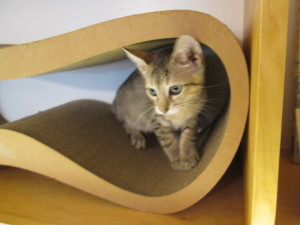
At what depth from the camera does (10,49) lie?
0.70m

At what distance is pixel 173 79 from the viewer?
87 centimetres

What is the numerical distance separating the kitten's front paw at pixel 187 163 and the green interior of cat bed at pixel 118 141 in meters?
0.02

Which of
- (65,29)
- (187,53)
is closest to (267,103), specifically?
(187,53)

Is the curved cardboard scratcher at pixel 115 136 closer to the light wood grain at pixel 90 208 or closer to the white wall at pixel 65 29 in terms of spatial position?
the light wood grain at pixel 90 208

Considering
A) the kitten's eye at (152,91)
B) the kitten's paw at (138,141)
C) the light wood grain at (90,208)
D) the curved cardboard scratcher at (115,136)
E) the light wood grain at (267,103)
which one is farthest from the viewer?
the kitten's paw at (138,141)

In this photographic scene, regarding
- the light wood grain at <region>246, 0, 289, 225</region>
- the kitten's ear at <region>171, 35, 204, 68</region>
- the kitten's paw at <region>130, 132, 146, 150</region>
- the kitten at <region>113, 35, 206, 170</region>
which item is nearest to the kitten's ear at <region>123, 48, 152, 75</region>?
the kitten at <region>113, 35, 206, 170</region>

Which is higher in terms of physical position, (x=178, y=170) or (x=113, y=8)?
(x=113, y=8)

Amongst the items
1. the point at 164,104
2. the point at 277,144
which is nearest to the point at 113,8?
the point at 164,104

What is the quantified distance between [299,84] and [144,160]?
62 cm

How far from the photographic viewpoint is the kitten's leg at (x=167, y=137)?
0.98 m

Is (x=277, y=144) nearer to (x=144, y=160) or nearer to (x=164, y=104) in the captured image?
(x=164, y=104)

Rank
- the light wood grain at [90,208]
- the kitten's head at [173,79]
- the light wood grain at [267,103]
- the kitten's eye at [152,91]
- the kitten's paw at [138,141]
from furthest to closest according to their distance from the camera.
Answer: the kitten's paw at [138,141] → the kitten's eye at [152,91] → the kitten's head at [173,79] → the light wood grain at [90,208] → the light wood grain at [267,103]

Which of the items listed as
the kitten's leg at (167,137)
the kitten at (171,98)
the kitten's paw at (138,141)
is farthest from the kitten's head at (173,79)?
the kitten's paw at (138,141)

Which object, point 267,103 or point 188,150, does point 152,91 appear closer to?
point 188,150
